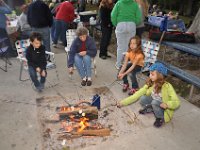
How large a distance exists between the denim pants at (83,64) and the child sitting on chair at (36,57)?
762 millimetres

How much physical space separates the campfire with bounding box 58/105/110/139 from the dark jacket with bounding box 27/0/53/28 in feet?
9.92

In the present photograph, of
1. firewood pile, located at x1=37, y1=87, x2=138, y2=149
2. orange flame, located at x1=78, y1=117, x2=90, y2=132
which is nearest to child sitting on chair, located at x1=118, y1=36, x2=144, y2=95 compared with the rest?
firewood pile, located at x1=37, y1=87, x2=138, y2=149

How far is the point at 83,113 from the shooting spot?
4367 mm

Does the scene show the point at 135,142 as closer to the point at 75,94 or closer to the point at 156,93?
the point at 156,93

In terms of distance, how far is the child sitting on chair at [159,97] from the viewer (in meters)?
4.18

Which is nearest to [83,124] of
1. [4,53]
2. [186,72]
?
[186,72]

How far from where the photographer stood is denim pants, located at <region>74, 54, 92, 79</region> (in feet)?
19.4

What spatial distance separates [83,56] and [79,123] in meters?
2.03

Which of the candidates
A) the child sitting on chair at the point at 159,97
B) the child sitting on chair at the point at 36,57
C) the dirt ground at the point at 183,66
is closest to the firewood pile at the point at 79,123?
the child sitting on chair at the point at 159,97

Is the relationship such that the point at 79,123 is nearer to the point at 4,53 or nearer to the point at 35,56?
the point at 35,56

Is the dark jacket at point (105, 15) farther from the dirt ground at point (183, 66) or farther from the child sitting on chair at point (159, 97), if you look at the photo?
the child sitting on chair at point (159, 97)

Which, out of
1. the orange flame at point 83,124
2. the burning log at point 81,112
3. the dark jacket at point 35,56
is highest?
the dark jacket at point 35,56

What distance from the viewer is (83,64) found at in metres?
5.96

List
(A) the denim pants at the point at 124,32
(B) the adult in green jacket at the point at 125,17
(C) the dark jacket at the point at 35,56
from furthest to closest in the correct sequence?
1. (A) the denim pants at the point at 124,32
2. (B) the adult in green jacket at the point at 125,17
3. (C) the dark jacket at the point at 35,56
